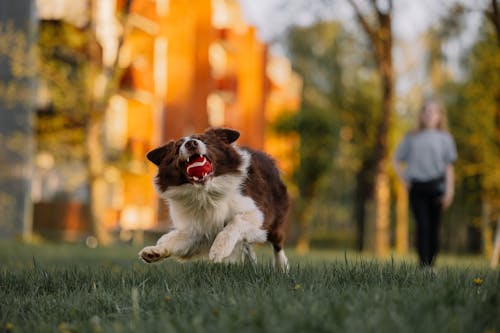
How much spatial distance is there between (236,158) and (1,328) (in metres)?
2.83

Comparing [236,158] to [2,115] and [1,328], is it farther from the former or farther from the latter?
[2,115]

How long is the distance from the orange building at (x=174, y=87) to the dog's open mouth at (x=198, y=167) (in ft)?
44.7

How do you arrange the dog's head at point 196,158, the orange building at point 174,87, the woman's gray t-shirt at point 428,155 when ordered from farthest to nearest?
the orange building at point 174,87, the woman's gray t-shirt at point 428,155, the dog's head at point 196,158

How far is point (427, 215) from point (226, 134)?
426cm

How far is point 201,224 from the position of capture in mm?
6328

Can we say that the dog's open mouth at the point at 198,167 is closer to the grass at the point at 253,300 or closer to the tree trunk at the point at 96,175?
the grass at the point at 253,300

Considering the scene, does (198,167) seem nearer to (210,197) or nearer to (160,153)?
(210,197)

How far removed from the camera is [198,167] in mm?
5992

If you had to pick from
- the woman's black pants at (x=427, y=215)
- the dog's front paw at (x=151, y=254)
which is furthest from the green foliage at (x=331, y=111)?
the dog's front paw at (x=151, y=254)

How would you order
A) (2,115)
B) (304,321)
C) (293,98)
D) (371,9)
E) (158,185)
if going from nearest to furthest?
(304,321), (158,185), (371,9), (2,115), (293,98)

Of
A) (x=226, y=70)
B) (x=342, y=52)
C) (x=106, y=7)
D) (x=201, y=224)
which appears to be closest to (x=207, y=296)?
(x=201, y=224)

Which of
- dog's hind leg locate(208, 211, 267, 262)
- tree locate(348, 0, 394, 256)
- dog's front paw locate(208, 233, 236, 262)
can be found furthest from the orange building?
dog's front paw locate(208, 233, 236, 262)

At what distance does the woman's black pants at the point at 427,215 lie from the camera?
380 inches

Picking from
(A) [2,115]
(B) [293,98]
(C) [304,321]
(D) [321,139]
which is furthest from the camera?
(B) [293,98]
